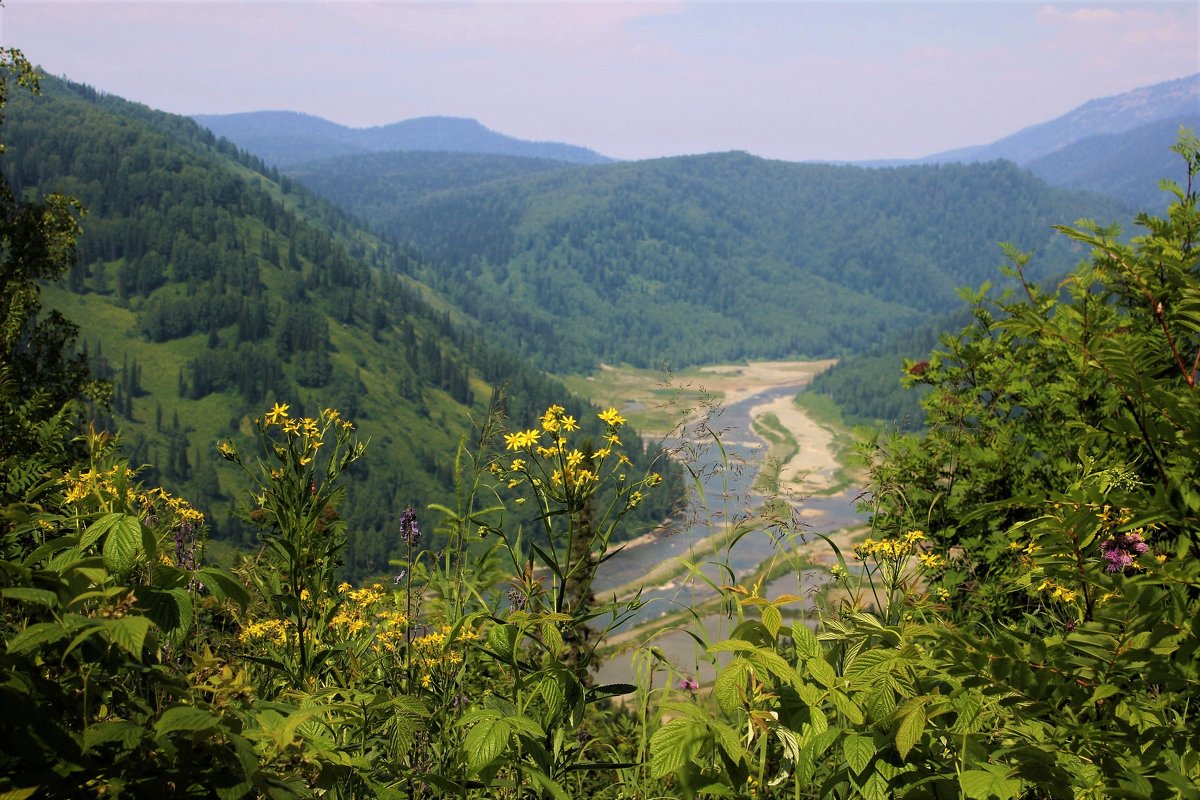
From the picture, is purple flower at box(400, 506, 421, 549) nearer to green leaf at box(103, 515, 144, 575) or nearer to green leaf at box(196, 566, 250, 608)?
green leaf at box(196, 566, 250, 608)

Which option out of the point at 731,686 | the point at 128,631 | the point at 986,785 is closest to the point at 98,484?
the point at 128,631

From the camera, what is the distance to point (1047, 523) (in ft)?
8.23

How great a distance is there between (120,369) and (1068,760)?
19344 centimetres

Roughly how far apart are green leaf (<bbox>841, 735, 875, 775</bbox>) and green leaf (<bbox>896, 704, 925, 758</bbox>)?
0.13 m

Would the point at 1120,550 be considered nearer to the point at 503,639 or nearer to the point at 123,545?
the point at 503,639

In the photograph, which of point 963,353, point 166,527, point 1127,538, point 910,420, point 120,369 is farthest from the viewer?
point 120,369

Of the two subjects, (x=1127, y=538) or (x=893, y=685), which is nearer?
(x=893, y=685)

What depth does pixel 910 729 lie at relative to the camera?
2205 millimetres

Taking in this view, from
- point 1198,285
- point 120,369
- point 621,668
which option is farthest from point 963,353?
point 120,369

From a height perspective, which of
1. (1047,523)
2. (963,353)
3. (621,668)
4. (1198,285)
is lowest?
(621,668)


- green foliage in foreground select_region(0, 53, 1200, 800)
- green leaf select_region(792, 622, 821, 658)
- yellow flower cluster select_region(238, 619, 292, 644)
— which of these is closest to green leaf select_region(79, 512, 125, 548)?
green foliage in foreground select_region(0, 53, 1200, 800)

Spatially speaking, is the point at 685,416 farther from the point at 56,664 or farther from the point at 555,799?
the point at 56,664

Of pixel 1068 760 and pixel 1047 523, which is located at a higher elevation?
pixel 1047 523

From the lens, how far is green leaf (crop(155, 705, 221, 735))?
1840 mm
